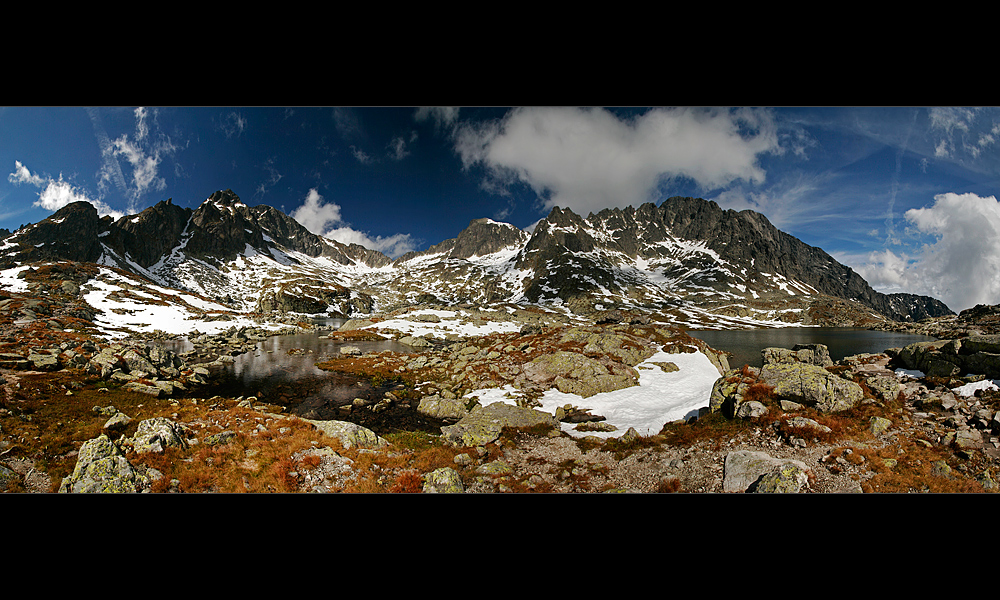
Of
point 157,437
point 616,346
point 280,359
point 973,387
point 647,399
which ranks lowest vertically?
point 157,437

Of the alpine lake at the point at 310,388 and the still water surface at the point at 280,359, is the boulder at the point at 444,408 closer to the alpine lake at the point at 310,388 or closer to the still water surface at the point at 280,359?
the alpine lake at the point at 310,388

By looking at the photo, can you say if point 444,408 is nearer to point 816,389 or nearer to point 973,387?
point 816,389

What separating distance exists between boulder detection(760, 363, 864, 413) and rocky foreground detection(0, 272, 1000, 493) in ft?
0.15

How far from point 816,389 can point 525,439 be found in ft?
34.5

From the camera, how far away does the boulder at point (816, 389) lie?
10.5 metres

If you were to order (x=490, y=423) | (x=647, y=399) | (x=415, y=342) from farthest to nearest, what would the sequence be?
(x=415, y=342)
(x=647, y=399)
(x=490, y=423)

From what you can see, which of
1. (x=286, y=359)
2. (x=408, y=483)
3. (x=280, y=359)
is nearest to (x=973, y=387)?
(x=408, y=483)

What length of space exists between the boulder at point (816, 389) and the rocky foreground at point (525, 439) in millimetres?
46

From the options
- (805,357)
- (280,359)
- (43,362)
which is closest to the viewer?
(43,362)

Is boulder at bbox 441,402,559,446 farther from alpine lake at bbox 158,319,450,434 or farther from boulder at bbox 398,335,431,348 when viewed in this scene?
boulder at bbox 398,335,431,348

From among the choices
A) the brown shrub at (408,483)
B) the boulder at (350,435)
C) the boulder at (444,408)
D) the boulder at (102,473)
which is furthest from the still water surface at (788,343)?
the boulder at (102,473)

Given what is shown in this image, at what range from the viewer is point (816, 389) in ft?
35.0

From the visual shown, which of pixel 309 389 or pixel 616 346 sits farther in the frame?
pixel 616 346
